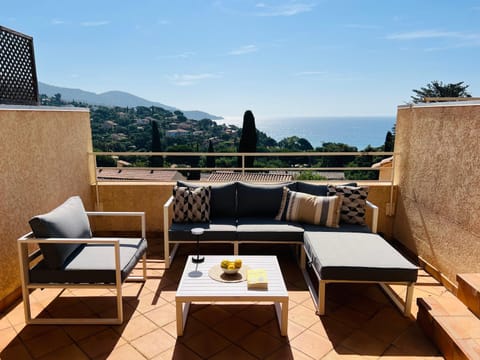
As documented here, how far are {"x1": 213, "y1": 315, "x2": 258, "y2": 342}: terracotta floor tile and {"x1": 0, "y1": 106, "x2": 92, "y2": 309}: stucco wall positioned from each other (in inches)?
70.2

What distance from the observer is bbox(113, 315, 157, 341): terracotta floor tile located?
2250 millimetres

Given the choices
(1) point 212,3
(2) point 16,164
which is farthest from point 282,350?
(1) point 212,3

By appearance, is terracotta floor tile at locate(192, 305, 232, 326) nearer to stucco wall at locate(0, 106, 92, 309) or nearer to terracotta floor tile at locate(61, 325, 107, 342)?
terracotta floor tile at locate(61, 325, 107, 342)

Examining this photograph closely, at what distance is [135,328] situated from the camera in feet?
7.66

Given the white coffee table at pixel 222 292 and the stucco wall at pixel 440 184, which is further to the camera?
the stucco wall at pixel 440 184

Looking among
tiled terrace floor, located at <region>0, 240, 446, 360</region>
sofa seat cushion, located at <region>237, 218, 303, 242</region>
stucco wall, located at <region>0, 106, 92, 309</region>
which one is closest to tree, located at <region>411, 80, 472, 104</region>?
sofa seat cushion, located at <region>237, 218, 303, 242</region>

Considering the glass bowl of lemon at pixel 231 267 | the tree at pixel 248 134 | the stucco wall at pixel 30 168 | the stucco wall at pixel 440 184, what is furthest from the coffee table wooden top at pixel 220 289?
the tree at pixel 248 134

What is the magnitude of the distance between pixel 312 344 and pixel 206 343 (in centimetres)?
72

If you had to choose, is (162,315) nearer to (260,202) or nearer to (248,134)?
(260,202)

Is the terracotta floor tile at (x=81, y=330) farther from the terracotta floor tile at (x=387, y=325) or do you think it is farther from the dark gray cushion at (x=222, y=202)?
the terracotta floor tile at (x=387, y=325)

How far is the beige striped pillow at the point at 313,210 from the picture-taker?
340 centimetres

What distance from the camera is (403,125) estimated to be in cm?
395

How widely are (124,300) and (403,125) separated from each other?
367 centimetres

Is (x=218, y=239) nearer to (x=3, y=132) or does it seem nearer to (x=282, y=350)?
(x=282, y=350)
